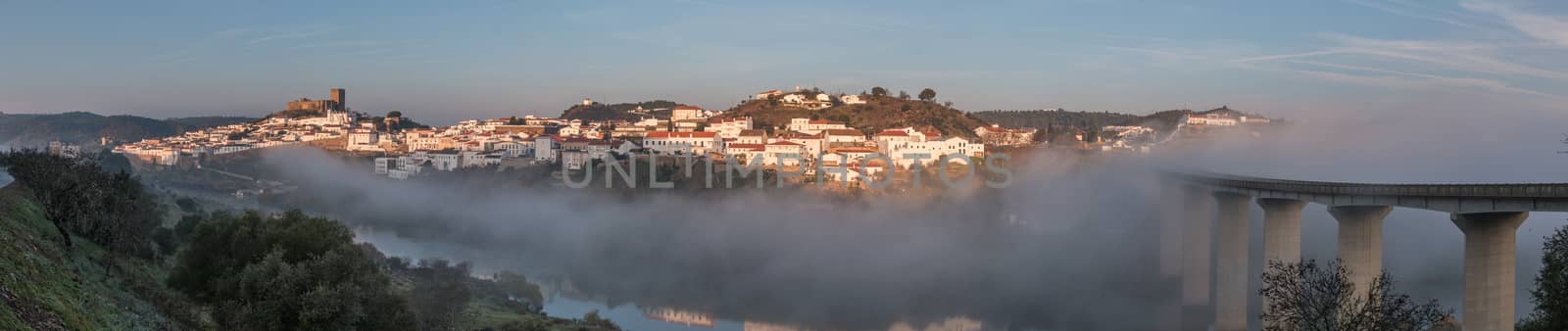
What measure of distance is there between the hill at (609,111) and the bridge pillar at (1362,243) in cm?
10776

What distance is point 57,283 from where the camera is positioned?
13.8 metres

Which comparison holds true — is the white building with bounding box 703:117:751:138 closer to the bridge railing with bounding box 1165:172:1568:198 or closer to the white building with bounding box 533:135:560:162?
the white building with bounding box 533:135:560:162

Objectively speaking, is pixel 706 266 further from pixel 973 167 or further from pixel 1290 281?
pixel 1290 281

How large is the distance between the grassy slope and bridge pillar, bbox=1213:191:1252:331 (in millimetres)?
26117

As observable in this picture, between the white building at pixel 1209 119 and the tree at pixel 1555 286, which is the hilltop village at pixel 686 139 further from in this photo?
the tree at pixel 1555 286

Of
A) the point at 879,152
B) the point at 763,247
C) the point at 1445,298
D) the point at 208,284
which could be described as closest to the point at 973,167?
the point at 879,152

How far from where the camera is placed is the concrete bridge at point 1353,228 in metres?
18.4

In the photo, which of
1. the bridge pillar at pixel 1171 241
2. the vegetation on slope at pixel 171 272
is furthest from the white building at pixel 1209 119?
the vegetation on slope at pixel 171 272

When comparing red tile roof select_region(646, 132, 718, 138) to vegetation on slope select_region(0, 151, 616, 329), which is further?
red tile roof select_region(646, 132, 718, 138)

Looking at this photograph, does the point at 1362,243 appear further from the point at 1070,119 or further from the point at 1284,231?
the point at 1070,119

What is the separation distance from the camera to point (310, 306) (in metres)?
17.1

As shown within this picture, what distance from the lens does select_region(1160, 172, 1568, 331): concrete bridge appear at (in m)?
18.4

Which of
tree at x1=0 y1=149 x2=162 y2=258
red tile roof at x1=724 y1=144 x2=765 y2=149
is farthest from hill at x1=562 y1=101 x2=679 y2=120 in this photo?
tree at x1=0 y1=149 x2=162 y2=258

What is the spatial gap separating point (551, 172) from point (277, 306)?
212ft
